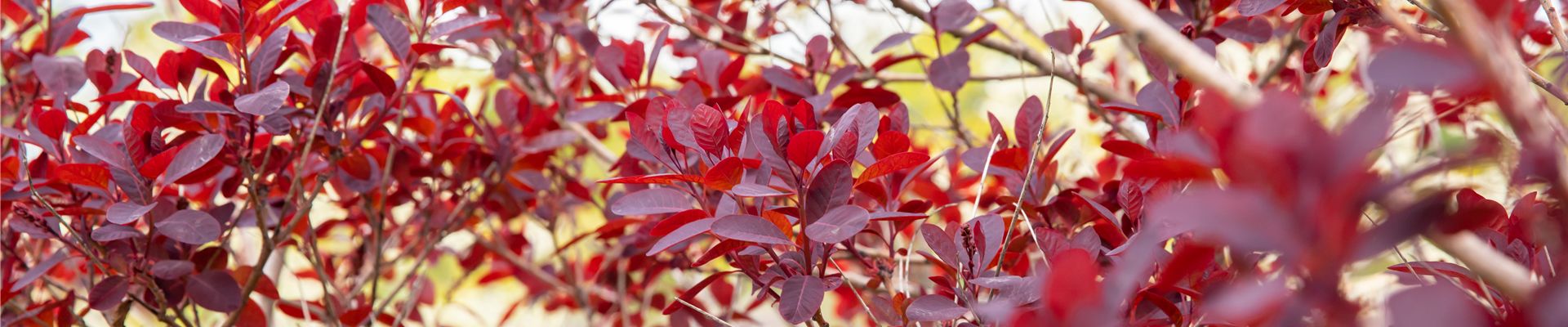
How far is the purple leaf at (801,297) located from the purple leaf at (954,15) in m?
0.62

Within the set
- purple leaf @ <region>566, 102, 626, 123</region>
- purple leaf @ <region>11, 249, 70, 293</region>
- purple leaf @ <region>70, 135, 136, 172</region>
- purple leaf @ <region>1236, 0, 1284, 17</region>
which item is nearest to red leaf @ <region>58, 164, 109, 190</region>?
purple leaf @ <region>70, 135, 136, 172</region>

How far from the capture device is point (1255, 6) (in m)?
0.85

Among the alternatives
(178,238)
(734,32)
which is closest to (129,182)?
(178,238)

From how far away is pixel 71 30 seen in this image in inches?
50.7

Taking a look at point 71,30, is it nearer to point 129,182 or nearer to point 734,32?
point 129,182

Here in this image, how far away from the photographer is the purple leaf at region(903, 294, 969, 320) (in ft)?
2.30

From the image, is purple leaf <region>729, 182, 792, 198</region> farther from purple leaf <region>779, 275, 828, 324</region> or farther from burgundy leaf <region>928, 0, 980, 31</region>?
burgundy leaf <region>928, 0, 980, 31</region>

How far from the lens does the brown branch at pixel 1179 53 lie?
0.43m

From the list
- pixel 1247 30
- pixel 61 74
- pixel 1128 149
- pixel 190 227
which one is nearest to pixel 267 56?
pixel 190 227

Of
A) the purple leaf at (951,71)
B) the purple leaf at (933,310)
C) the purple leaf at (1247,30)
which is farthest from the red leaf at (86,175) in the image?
the purple leaf at (1247,30)

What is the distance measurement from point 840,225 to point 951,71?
22.3 inches

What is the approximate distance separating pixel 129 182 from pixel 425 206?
57cm

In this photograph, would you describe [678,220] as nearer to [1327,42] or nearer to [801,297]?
[801,297]

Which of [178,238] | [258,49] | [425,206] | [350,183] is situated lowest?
[425,206]
